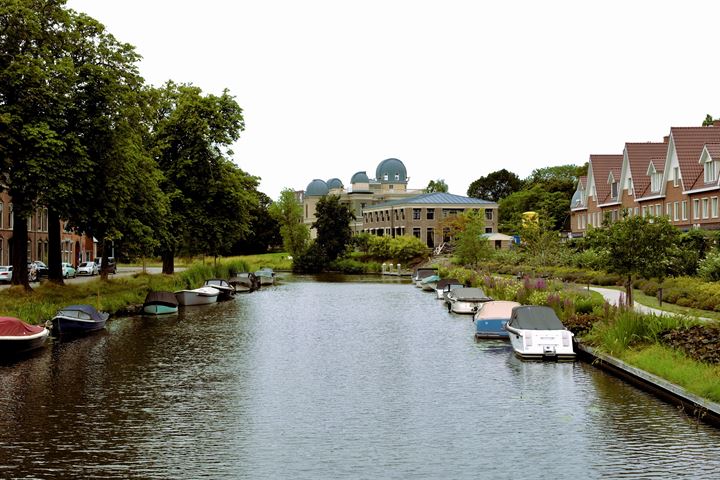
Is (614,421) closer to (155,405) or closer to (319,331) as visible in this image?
(155,405)

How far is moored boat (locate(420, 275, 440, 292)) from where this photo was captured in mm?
75125

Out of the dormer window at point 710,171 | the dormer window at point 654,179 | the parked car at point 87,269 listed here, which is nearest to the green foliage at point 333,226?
the parked car at point 87,269

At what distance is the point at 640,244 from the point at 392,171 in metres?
133

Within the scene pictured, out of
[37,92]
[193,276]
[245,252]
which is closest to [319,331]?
[37,92]

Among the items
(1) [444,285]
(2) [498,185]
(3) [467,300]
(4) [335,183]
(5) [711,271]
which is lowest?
(3) [467,300]

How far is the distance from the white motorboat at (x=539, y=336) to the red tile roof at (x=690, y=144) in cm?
4645

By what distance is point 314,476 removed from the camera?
14.9 metres

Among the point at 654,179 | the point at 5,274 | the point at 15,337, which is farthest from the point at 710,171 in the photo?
the point at 5,274

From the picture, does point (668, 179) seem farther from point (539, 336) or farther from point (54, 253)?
point (54, 253)

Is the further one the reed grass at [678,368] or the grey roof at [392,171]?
the grey roof at [392,171]

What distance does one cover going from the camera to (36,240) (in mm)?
82688

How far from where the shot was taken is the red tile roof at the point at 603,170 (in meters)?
93.6

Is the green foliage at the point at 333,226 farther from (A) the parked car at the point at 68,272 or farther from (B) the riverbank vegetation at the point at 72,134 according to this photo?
(B) the riverbank vegetation at the point at 72,134

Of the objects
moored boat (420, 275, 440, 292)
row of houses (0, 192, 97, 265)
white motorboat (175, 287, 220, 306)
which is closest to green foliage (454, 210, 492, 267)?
moored boat (420, 275, 440, 292)
